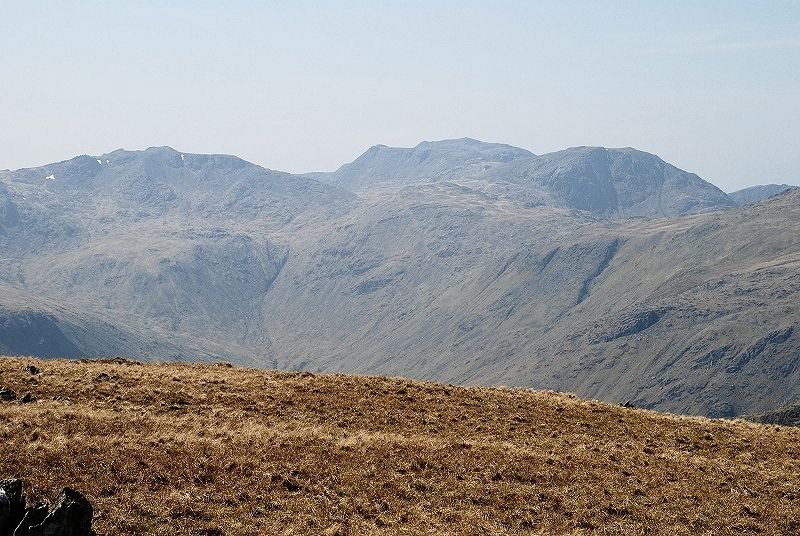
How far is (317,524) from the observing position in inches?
1013

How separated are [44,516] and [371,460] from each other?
13390 millimetres

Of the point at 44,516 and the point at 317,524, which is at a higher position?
the point at 44,516

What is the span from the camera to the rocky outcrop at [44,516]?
21625 millimetres

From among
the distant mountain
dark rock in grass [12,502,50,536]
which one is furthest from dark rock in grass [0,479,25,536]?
the distant mountain

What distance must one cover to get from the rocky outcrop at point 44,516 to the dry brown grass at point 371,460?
171 centimetres

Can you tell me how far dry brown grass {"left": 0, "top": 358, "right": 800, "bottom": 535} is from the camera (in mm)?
26703

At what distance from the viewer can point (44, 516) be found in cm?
2223

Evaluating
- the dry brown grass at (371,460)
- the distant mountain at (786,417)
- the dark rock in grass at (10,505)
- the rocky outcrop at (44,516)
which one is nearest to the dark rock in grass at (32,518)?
the rocky outcrop at (44,516)

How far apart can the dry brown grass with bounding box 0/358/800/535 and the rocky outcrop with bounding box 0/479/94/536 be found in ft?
5.60

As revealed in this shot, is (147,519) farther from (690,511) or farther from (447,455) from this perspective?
(690,511)

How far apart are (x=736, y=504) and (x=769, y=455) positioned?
834 cm

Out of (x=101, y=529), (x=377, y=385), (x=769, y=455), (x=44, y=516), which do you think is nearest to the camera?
(x=44, y=516)

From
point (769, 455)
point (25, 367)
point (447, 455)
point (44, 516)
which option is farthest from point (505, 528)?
point (25, 367)

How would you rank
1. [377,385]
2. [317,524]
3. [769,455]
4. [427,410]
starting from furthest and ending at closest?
1. [377,385]
2. [427,410]
3. [769,455]
4. [317,524]
